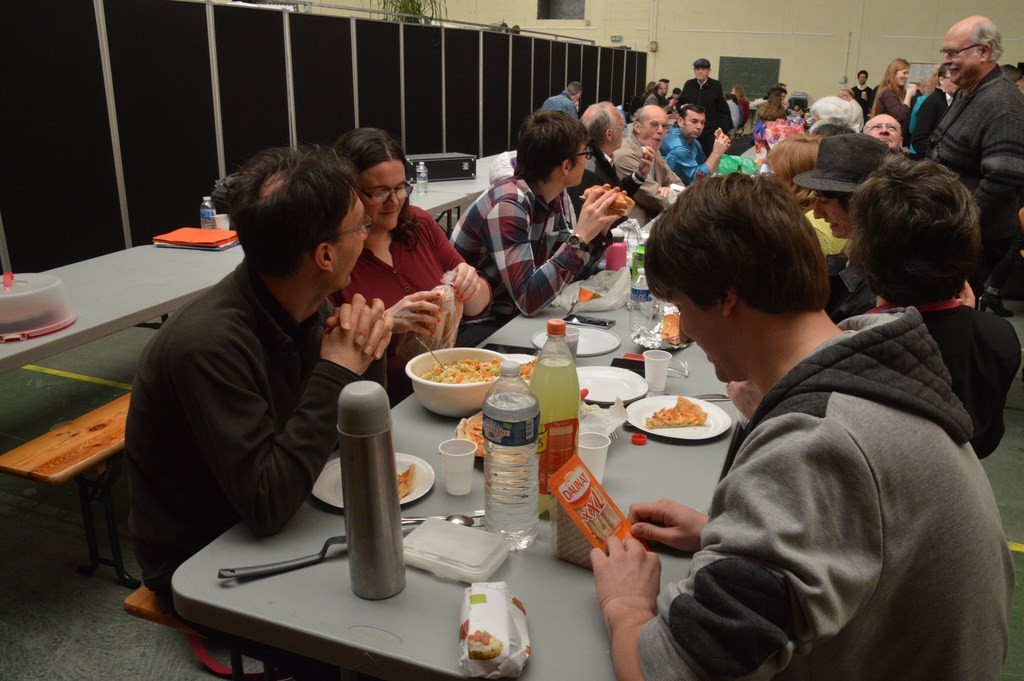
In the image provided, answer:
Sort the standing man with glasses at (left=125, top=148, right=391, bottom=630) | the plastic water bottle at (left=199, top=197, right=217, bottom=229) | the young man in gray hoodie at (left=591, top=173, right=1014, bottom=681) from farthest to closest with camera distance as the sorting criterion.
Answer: the plastic water bottle at (left=199, top=197, right=217, bottom=229)
the standing man with glasses at (left=125, top=148, right=391, bottom=630)
the young man in gray hoodie at (left=591, top=173, right=1014, bottom=681)

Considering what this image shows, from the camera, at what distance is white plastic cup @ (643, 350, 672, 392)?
2.05m

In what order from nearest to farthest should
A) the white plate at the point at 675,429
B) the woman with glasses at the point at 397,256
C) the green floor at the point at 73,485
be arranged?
the white plate at the point at 675,429, the woman with glasses at the point at 397,256, the green floor at the point at 73,485

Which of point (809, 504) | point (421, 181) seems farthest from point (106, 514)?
point (421, 181)

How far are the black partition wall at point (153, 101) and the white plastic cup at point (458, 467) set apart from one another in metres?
4.30

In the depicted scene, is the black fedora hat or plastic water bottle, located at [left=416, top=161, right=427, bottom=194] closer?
the black fedora hat

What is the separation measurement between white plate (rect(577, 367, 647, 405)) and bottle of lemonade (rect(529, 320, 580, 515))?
54 cm

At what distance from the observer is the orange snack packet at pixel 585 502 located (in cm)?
124

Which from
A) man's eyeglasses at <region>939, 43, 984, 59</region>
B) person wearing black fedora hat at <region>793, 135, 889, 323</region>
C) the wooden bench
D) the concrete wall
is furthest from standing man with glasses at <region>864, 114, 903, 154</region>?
the concrete wall

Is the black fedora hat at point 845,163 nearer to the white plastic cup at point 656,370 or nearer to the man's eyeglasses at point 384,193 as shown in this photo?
the white plastic cup at point 656,370

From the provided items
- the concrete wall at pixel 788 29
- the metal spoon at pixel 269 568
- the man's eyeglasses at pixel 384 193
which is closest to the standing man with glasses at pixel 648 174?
the man's eyeglasses at pixel 384 193

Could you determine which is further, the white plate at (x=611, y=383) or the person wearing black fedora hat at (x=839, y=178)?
the person wearing black fedora hat at (x=839, y=178)

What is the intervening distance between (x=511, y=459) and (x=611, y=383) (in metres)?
0.83

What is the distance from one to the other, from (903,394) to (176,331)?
1.24 m

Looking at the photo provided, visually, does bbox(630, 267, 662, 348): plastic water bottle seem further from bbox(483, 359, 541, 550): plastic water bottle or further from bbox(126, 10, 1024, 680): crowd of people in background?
bbox(483, 359, 541, 550): plastic water bottle
